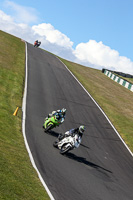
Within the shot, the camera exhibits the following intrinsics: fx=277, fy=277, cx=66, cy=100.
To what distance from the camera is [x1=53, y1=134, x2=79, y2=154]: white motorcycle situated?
14.2 metres

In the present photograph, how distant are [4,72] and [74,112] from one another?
9.36m

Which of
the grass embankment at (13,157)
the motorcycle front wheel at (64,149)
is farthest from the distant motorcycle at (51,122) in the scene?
the motorcycle front wheel at (64,149)

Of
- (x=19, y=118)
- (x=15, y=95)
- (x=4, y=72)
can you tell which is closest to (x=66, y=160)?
(x=19, y=118)

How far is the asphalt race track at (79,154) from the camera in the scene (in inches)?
438

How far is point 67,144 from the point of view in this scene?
567 inches

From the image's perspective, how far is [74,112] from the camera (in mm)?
23969

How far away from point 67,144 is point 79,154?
1509 millimetres

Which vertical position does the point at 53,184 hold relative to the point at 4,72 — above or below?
below

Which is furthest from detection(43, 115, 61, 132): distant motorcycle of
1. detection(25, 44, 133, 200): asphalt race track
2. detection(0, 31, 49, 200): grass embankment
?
detection(0, 31, 49, 200): grass embankment

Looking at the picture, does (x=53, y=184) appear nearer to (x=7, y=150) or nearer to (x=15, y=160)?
(x=15, y=160)

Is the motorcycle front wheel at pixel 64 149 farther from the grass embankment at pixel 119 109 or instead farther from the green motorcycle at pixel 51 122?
the grass embankment at pixel 119 109

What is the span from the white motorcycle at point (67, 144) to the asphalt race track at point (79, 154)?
0.95ft

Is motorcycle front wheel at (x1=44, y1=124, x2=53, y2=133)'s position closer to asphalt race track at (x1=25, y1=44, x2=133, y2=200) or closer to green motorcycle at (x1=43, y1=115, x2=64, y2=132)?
green motorcycle at (x1=43, y1=115, x2=64, y2=132)

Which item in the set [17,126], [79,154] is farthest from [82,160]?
[17,126]
